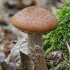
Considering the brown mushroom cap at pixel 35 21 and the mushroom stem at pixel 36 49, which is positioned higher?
the brown mushroom cap at pixel 35 21

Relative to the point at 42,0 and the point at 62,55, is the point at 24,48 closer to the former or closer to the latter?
the point at 62,55

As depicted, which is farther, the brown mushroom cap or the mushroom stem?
the mushroom stem

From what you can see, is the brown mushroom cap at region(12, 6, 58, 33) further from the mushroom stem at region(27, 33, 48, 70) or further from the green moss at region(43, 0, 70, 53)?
the green moss at region(43, 0, 70, 53)

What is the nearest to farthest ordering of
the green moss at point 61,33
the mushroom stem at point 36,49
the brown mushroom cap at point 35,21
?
the brown mushroom cap at point 35,21, the mushroom stem at point 36,49, the green moss at point 61,33

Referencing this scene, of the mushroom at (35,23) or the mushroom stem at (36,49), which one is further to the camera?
Result: the mushroom stem at (36,49)

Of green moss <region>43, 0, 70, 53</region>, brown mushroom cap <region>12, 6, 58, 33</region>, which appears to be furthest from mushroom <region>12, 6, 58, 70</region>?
green moss <region>43, 0, 70, 53</region>

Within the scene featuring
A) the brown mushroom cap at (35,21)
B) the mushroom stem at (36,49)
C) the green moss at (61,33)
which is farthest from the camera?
the green moss at (61,33)

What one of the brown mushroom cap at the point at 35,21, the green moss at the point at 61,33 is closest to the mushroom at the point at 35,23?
the brown mushroom cap at the point at 35,21

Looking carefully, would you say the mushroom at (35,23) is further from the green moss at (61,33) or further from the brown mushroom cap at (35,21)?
the green moss at (61,33)
